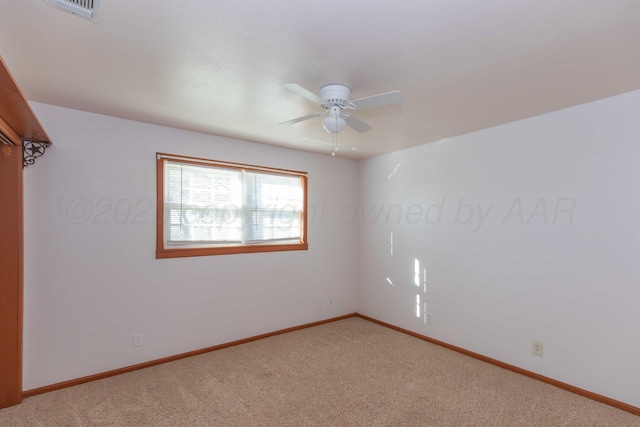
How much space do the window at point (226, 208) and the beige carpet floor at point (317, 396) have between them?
1.25 m

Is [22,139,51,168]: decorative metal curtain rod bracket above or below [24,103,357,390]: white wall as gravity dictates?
above

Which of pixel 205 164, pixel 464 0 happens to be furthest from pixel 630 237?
pixel 205 164

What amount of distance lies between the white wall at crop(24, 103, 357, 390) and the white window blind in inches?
7.7

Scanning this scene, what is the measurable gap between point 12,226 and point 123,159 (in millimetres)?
1013

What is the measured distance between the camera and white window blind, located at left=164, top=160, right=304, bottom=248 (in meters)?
3.54

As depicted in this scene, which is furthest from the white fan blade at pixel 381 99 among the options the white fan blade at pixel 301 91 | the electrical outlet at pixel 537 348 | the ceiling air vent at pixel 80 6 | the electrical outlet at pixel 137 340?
the electrical outlet at pixel 137 340

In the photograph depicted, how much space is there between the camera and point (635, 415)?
97.7 inches

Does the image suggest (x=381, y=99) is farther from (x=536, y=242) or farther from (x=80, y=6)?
(x=536, y=242)

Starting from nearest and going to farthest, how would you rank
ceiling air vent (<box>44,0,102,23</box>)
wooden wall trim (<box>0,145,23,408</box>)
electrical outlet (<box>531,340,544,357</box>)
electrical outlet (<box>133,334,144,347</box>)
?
ceiling air vent (<box>44,0,102,23</box>), wooden wall trim (<box>0,145,23,408</box>), electrical outlet (<box>531,340,544,357</box>), electrical outlet (<box>133,334,144,347</box>)

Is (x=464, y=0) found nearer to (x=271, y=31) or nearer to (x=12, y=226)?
(x=271, y=31)

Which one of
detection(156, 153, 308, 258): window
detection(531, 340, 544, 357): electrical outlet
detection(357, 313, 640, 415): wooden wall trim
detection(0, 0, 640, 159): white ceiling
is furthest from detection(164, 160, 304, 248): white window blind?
detection(531, 340, 544, 357): electrical outlet

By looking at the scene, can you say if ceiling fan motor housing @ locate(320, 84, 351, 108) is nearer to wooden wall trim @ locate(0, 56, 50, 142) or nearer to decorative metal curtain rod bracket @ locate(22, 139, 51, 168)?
wooden wall trim @ locate(0, 56, 50, 142)

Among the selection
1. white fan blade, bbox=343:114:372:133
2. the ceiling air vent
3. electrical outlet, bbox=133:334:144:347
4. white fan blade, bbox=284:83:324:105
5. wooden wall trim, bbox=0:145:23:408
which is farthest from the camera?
electrical outlet, bbox=133:334:144:347

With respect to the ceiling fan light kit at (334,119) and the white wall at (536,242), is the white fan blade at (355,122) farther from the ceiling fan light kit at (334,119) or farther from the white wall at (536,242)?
the white wall at (536,242)
